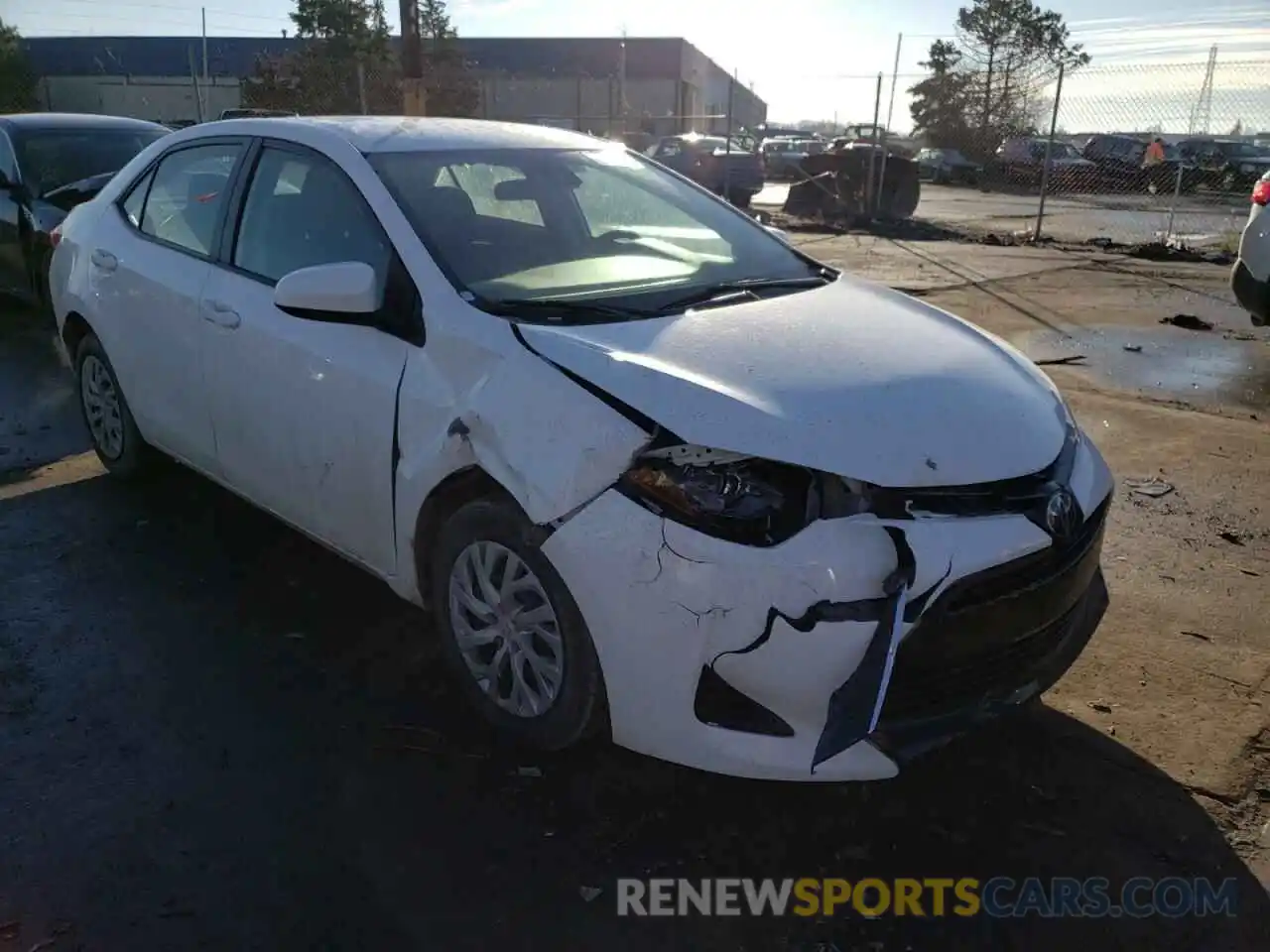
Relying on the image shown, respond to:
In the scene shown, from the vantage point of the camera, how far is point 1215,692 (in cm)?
330

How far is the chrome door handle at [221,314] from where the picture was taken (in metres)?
3.69

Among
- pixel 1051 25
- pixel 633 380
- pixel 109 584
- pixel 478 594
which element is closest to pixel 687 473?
pixel 633 380

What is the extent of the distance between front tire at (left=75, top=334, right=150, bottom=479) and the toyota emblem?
3.80 m

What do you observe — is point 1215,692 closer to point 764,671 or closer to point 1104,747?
point 1104,747

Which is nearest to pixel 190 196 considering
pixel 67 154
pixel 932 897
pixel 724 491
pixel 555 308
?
pixel 555 308

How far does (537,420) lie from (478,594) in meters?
0.57

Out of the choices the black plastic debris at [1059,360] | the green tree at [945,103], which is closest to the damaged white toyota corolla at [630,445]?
the black plastic debris at [1059,360]

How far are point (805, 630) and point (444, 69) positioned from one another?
39.8m

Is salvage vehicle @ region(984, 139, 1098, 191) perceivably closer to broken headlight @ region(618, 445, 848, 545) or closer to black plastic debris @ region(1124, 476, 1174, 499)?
black plastic debris @ region(1124, 476, 1174, 499)

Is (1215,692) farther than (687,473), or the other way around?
(1215,692)

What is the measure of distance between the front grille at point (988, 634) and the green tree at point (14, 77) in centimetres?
4429

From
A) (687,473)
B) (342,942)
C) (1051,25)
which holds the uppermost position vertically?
(1051,25)

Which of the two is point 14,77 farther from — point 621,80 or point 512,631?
point 512,631

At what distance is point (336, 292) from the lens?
119 inches
